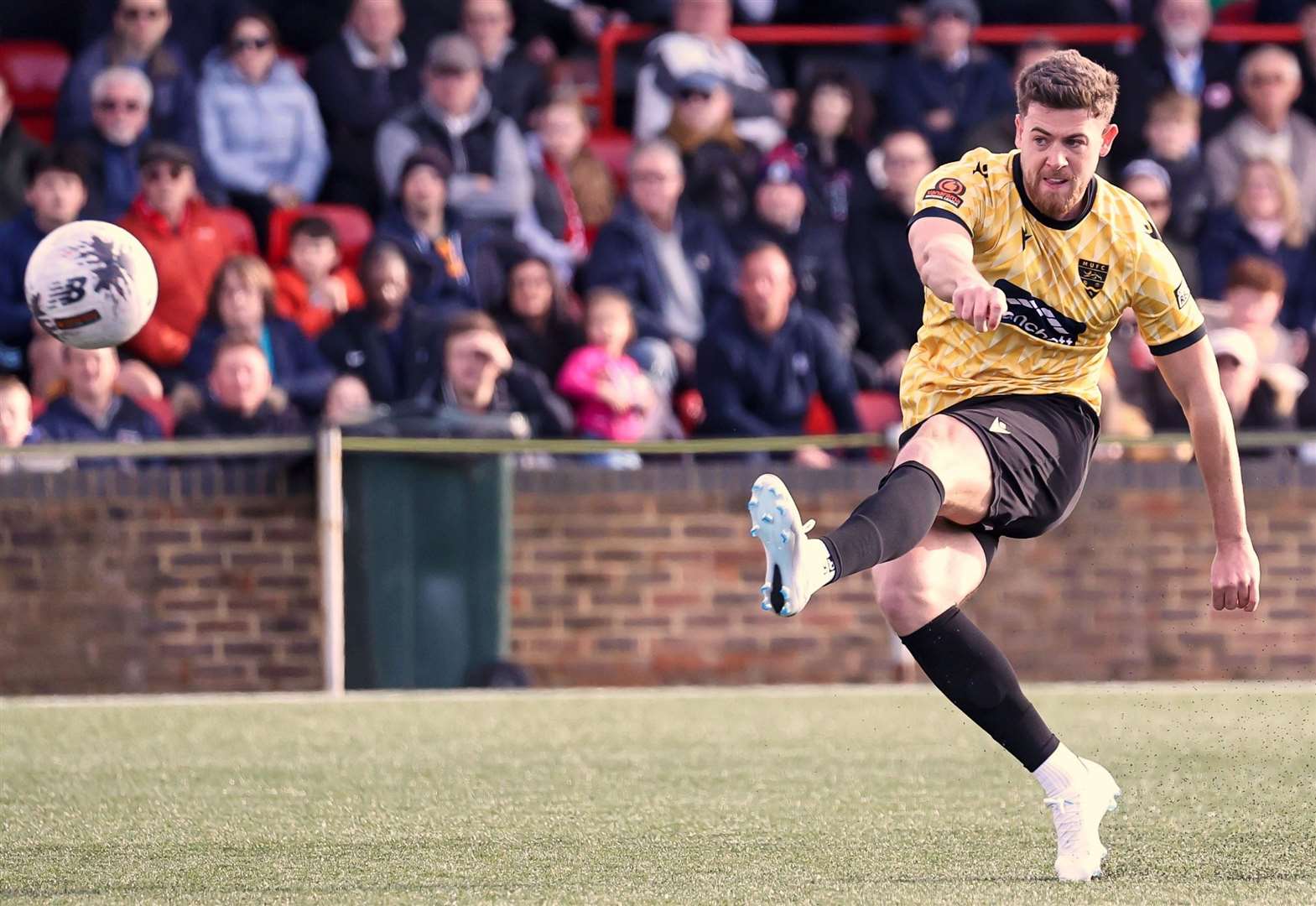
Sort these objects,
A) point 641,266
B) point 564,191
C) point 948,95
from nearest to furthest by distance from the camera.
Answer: point 641,266 → point 564,191 → point 948,95

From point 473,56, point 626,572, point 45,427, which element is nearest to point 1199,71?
point 473,56

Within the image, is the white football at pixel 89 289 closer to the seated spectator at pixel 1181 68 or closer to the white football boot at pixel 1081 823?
the white football boot at pixel 1081 823

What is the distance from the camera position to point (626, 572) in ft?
35.6

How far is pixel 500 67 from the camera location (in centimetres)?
1306

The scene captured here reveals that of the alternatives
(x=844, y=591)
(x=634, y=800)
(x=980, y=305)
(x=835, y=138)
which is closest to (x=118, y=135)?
(x=835, y=138)

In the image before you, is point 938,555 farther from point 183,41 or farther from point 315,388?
point 183,41

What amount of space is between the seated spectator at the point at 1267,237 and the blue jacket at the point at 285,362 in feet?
16.8

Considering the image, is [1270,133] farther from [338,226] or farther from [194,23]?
[194,23]

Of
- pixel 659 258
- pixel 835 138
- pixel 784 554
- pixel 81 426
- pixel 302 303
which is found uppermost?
pixel 835 138

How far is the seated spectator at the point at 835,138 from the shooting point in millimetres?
12719

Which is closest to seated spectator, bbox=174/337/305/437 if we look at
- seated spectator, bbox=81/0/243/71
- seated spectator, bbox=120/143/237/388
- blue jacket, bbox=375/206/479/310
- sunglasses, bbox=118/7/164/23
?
seated spectator, bbox=120/143/237/388

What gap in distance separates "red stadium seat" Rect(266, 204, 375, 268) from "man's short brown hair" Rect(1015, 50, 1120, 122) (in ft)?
23.5

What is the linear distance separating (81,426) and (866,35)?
5761mm

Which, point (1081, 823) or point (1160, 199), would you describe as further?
point (1160, 199)
